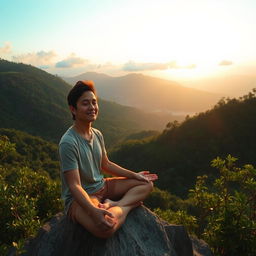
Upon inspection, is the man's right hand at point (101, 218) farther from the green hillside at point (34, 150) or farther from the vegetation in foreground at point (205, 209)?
the green hillside at point (34, 150)

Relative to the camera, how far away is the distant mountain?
89312 millimetres

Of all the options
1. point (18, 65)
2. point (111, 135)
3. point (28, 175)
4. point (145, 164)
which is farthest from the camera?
point (18, 65)

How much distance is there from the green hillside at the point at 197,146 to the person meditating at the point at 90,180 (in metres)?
34.3

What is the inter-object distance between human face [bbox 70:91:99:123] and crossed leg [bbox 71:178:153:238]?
1.22m

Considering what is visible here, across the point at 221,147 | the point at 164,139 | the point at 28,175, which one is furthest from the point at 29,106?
the point at 28,175

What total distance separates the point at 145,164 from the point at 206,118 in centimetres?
1322

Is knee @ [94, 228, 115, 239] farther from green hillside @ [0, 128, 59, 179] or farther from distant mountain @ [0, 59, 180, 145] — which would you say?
distant mountain @ [0, 59, 180, 145]

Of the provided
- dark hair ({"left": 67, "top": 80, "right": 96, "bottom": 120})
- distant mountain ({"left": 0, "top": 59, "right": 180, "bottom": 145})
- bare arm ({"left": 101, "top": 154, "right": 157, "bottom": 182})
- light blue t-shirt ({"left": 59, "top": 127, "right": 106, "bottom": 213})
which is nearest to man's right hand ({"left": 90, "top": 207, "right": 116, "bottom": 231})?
light blue t-shirt ({"left": 59, "top": 127, "right": 106, "bottom": 213})

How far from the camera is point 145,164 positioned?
52.3 meters

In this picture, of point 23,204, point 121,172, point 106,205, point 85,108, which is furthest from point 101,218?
point 23,204

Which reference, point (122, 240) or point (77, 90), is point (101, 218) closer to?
point (122, 240)

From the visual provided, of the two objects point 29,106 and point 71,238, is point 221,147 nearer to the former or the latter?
point 71,238

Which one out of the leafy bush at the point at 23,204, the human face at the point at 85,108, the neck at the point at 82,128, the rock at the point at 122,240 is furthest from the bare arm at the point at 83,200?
the leafy bush at the point at 23,204

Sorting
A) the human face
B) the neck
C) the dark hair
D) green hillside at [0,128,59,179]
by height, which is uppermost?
the dark hair
